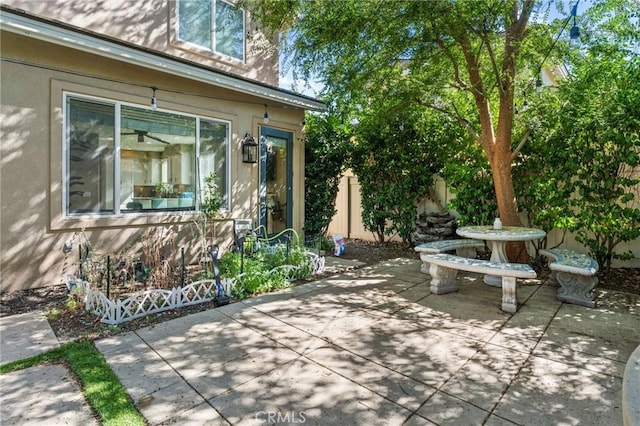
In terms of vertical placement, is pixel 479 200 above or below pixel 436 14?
below

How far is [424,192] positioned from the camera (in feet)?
25.6

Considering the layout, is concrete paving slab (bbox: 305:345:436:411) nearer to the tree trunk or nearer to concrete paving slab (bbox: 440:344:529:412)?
concrete paving slab (bbox: 440:344:529:412)

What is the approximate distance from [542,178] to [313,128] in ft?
16.0

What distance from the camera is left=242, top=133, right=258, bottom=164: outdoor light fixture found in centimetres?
684

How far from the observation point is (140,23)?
6016 mm

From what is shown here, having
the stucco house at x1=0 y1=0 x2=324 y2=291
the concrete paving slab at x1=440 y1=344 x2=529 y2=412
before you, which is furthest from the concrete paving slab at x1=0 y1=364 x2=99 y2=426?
the stucco house at x1=0 y1=0 x2=324 y2=291

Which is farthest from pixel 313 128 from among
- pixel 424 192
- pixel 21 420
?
pixel 21 420

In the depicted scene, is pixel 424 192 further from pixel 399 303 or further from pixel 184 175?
pixel 184 175

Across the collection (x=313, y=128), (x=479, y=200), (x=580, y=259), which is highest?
(x=313, y=128)

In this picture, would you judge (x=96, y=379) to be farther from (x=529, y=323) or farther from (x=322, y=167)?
(x=322, y=167)

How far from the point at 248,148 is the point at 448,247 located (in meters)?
4.12

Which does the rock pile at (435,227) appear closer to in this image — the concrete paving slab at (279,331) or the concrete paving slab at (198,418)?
the concrete paving slab at (279,331)

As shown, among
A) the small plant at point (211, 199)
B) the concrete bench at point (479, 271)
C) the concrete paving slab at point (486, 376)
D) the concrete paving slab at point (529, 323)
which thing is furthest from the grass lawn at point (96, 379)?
the concrete bench at point (479, 271)

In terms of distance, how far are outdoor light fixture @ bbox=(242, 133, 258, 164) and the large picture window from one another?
13.4 inches
